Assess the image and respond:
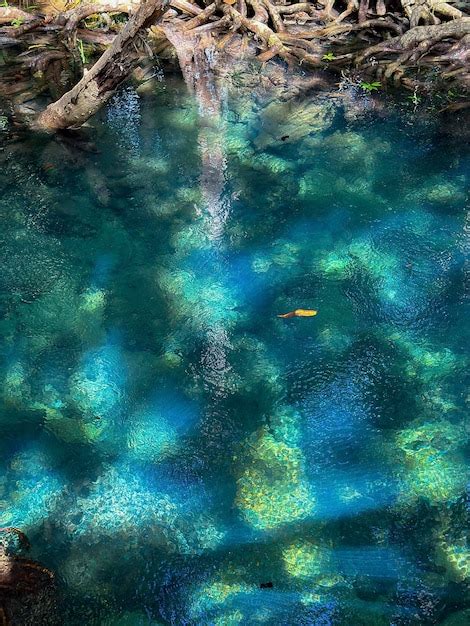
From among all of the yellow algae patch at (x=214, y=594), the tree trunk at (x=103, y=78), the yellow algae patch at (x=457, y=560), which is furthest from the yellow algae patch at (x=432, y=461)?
the tree trunk at (x=103, y=78)

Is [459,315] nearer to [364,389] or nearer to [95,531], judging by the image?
[364,389]

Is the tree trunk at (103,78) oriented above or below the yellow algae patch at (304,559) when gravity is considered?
above

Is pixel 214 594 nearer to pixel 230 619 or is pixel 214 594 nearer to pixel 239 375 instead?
pixel 230 619

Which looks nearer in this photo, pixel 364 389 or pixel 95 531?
pixel 95 531

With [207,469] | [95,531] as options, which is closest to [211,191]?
[207,469]

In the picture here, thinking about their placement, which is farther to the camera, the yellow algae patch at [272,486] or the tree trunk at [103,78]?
the tree trunk at [103,78]

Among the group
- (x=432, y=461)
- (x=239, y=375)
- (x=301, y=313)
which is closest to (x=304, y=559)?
(x=432, y=461)

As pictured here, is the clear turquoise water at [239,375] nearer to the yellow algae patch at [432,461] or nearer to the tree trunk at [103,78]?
the yellow algae patch at [432,461]
